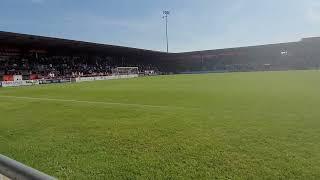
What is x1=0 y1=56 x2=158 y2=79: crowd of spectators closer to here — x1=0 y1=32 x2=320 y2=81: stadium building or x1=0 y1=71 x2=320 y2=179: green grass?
x1=0 y1=32 x2=320 y2=81: stadium building

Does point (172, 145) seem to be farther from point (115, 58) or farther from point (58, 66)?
point (115, 58)

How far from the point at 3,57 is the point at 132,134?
62.5 m

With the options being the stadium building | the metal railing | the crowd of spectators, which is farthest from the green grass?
the crowd of spectators

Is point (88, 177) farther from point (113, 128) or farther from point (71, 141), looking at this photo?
point (113, 128)

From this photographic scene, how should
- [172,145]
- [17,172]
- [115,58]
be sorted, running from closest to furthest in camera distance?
[17,172] → [172,145] → [115,58]

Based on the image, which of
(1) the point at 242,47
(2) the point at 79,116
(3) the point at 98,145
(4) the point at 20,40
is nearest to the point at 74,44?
(4) the point at 20,40

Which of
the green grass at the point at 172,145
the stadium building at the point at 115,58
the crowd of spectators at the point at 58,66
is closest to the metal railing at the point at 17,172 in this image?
the green grass at the point at 172,145

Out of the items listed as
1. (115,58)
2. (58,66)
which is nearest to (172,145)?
(58,66)

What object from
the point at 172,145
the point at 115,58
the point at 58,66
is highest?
the point at 115,58

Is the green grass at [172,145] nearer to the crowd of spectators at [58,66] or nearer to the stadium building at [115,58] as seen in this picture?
the stadium building at [115,58]

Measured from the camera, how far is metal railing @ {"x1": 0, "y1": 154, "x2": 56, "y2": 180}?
4094 mm

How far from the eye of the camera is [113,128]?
9.43 metres

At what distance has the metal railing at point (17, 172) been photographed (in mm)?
4094

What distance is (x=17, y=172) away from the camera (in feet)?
14.9
